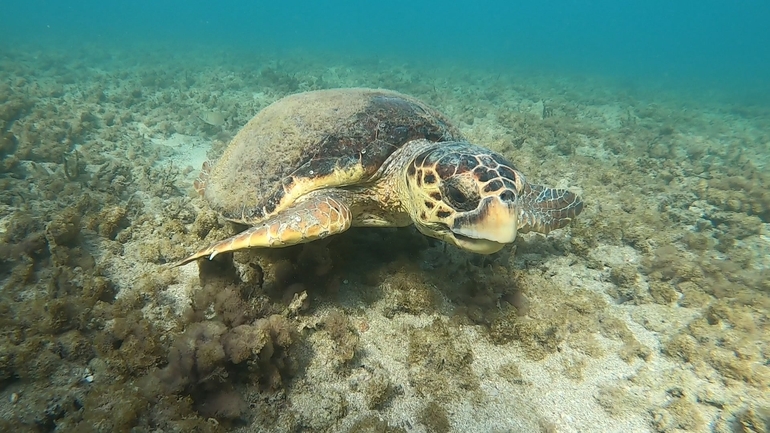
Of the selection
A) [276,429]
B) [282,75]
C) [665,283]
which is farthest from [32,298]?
[282,75]

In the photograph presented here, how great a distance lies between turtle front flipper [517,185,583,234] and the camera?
280cm

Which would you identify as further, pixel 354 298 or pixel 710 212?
pixel 710 212

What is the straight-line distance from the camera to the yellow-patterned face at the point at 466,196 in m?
1.87

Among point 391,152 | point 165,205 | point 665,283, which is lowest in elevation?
point 665,283

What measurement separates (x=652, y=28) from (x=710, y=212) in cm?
10455

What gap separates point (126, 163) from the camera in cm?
464

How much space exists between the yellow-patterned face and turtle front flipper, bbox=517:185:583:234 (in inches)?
31.9

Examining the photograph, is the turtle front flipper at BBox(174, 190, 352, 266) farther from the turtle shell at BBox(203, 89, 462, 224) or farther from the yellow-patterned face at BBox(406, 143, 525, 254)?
the yellow-patterned face at BBox(406, 143, 525, 254)

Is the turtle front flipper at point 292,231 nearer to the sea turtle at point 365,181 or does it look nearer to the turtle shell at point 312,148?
the sea turtle at point 365,181

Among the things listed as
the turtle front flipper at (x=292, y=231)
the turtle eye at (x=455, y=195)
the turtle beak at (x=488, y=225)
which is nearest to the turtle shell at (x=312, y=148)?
the turtle front flipper at (x=292, y=231)

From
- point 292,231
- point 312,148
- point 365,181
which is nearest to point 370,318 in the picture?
point 292,231

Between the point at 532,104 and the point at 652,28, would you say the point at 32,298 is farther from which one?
the point at 652,28

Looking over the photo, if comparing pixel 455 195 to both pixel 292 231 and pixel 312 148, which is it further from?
pixel 312 148

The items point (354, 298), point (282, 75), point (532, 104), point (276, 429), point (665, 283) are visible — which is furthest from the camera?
point (282, 75)
